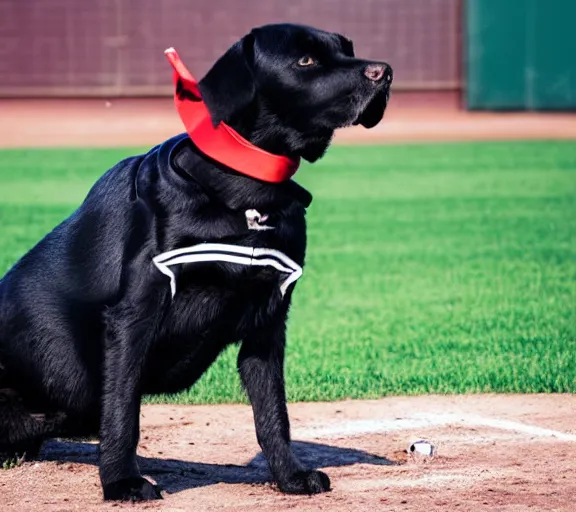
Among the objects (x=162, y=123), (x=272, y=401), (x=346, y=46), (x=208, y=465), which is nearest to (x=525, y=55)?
(x=162, y=123)

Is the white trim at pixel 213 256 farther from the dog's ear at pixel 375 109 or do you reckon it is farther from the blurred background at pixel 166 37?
the blurred background at pixel 166 37

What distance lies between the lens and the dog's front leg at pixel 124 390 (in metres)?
4.20

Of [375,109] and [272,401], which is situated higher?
[375,109]

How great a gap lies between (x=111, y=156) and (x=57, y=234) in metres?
16.0

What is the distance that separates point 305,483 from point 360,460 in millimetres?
632

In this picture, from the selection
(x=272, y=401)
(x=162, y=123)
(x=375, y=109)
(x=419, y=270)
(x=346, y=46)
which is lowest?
(x=272, y=401)

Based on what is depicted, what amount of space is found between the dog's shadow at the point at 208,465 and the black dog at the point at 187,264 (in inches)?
13.4

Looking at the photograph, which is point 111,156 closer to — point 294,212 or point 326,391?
point 326,391

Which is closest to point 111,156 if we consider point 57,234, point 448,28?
point 448,28

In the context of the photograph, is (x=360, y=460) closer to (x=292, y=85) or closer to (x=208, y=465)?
(x=208, y=465)

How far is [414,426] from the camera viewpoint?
5.70m

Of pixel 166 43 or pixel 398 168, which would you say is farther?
pixel 166 43

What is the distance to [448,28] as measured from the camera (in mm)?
29953

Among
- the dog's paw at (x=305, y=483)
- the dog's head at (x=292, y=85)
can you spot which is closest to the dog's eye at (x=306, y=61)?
the dog's head at (x=292, y=85)
